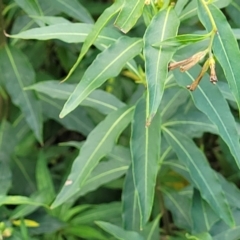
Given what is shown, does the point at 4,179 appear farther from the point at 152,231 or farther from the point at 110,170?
the point at 152,231

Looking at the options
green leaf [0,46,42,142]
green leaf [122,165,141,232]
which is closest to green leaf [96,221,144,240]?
green leaf [122,165,141,232]

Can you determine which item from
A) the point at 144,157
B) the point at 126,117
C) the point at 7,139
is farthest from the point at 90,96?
the point at 7,139

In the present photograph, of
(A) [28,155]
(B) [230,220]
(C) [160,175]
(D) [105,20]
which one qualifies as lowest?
(A) [28,155]

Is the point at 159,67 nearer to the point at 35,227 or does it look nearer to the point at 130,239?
the point at 130,239

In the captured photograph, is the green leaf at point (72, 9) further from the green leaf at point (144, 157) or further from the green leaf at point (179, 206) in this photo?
the green leaf at point (179, 206)

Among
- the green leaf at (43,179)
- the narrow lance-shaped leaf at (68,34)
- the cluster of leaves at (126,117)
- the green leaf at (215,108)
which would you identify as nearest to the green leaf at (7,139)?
the cluster of leaves at (126,117)

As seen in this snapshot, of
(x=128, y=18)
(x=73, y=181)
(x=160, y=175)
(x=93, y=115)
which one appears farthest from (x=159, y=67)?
(x=93, y=115)
